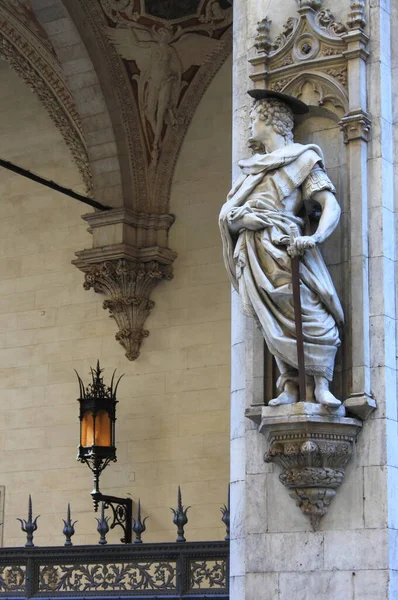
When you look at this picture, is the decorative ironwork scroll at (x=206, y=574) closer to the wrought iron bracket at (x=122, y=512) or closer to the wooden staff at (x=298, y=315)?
the wooden staff at (x=298, y=315)

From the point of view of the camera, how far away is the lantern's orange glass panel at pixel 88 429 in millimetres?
14461

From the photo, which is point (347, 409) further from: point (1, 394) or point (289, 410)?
point (1, 394)

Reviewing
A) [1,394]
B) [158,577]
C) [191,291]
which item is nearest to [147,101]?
[191,291]

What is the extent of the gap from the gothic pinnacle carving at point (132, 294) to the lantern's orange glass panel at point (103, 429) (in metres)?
1.25

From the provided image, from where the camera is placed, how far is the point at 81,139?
16.0 meters

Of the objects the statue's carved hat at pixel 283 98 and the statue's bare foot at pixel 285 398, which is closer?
the statue's bare foot at pixel 285 398

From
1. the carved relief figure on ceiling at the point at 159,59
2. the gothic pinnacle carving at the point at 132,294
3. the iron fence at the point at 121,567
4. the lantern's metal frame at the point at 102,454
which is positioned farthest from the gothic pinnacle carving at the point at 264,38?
the gothic pinnacle carving at the point at 132,294

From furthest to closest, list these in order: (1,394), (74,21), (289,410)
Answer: (1,394)
(74,21)
(289,410)

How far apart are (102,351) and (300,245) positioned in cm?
860

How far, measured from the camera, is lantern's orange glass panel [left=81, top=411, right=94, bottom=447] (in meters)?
14.5

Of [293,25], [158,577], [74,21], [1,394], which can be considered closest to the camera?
[293,25]

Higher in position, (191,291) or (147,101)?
(147,101)

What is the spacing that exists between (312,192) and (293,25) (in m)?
1.13

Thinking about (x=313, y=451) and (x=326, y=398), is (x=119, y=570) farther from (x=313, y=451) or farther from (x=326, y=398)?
(x=326, y=398)
